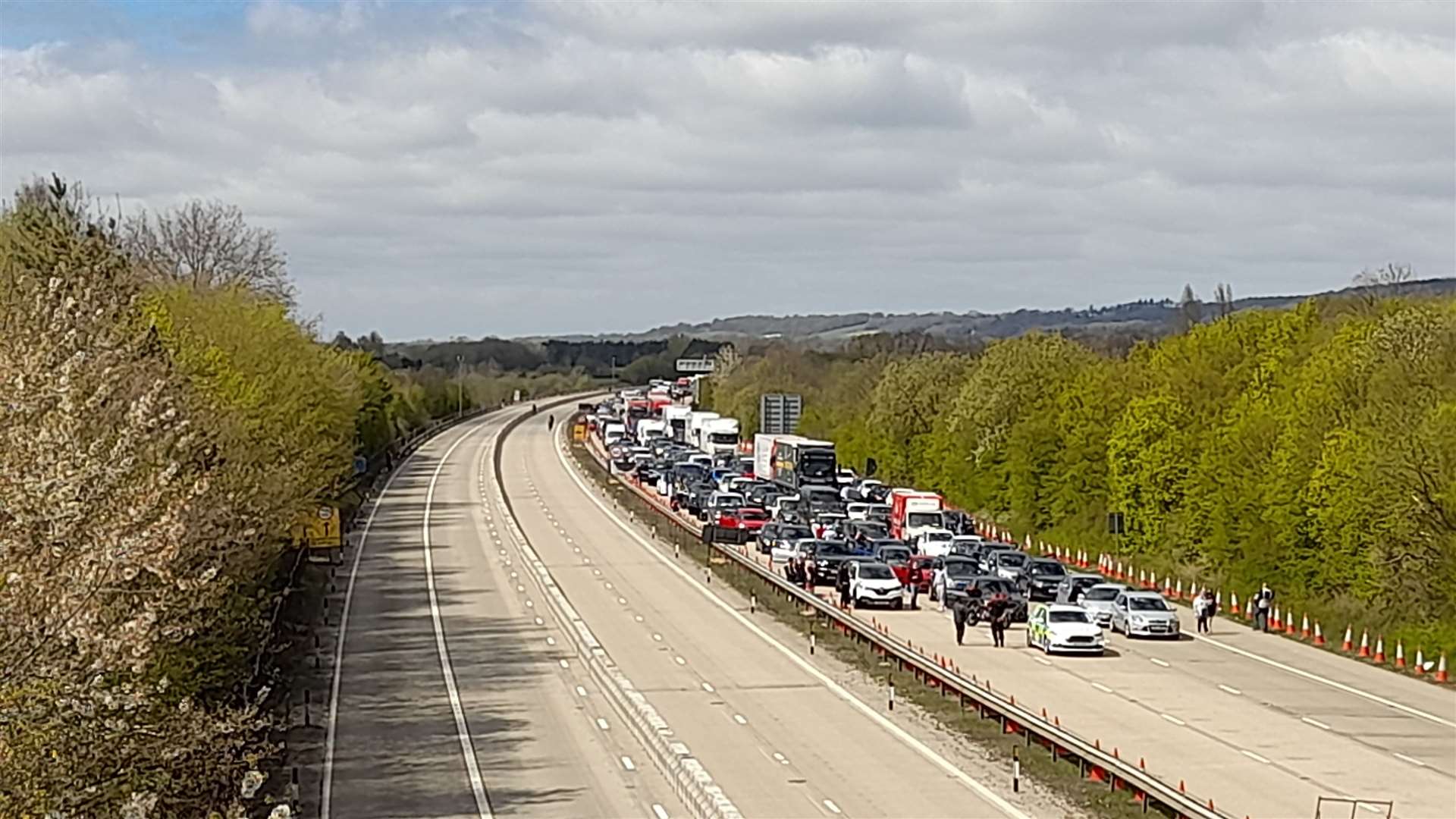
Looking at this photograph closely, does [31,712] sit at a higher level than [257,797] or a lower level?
higher

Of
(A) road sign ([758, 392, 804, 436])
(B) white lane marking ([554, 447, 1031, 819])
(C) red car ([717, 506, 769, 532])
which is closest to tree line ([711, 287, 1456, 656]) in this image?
(C) red car ([717, 506, 769, 532])

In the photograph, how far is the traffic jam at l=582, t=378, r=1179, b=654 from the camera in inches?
1886

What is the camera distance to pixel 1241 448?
56.3 meters

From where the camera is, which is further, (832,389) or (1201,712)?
(832,389)

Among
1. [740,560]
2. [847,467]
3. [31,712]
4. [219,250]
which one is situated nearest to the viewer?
[31,712]

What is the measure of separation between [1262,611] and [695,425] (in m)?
69.6

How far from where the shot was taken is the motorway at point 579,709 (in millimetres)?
29672

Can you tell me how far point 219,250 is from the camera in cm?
8844

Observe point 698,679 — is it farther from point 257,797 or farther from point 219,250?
point 219,250

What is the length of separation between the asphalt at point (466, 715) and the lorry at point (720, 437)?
42.8m

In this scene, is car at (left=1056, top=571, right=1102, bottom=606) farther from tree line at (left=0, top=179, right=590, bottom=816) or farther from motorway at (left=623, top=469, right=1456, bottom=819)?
tree line at (left=0, top=179, right=590, bottom=816)

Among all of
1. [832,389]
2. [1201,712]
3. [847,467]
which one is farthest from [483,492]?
[1201,712]

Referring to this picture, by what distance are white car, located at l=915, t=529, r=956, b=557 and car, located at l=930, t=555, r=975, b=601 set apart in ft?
21.1

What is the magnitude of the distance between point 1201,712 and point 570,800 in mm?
12819
